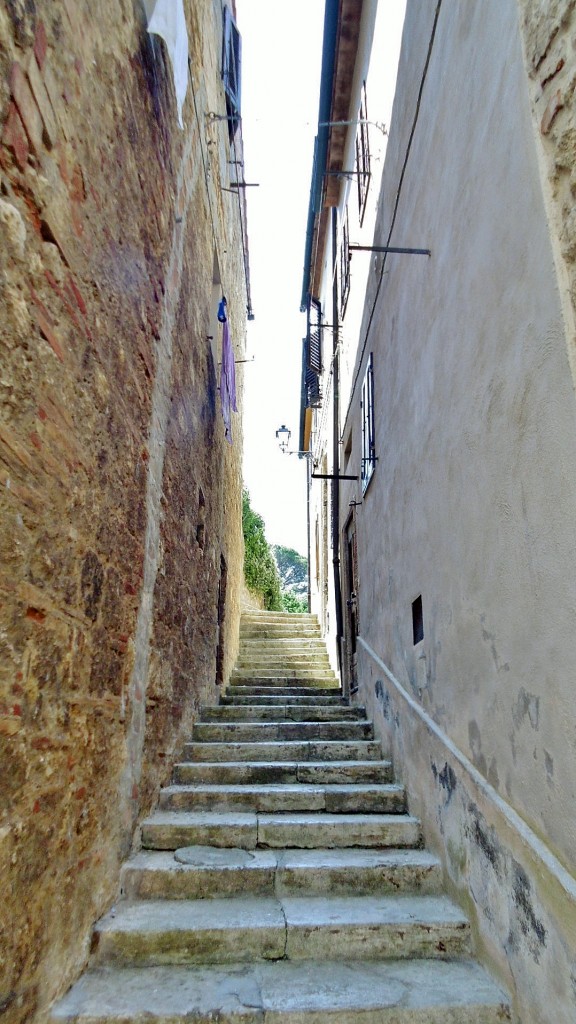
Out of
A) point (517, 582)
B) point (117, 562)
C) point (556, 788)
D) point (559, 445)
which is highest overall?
point (559, 445)

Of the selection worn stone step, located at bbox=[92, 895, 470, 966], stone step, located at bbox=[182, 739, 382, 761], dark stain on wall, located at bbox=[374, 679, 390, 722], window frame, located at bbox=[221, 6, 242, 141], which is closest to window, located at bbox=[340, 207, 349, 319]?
window frame, located at bbox=[221, 6, 242, 141]

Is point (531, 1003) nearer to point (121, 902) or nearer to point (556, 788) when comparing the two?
point (556, 788)

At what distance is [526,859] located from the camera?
73.1 inches

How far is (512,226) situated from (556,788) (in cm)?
181

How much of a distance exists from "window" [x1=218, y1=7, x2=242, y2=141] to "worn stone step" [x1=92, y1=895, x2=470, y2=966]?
6780 millimetres

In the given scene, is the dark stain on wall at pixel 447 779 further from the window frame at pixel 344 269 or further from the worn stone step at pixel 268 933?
the window frame at pixel 344 269

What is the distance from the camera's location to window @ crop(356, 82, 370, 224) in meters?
6.20

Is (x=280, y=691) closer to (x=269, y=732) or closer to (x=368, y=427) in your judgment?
(x=269, y=732)

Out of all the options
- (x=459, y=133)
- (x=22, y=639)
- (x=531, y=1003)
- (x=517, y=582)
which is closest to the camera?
(x=22, y=639)

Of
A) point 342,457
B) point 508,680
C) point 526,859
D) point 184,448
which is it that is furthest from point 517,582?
point 342,457

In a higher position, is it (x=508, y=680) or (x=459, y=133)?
(x=459, y=133)

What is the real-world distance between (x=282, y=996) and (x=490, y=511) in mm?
1855

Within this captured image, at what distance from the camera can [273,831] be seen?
3006mm

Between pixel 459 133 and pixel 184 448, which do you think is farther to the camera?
pixel 184 448
